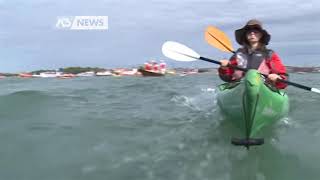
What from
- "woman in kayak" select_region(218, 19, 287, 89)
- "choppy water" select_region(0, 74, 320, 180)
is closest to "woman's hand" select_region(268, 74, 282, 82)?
"woman in kayak" select_region(218, 19, 287, 89)

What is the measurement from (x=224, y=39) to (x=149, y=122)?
1.87 meters

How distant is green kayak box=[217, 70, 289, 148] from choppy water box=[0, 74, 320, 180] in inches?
8.9

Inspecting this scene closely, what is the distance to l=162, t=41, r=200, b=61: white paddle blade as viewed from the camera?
7975 mm

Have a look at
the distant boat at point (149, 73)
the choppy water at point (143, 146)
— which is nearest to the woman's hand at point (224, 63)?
the choppy water at point (143, 146)

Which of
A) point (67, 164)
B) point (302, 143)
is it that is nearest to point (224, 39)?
point (302, 143)

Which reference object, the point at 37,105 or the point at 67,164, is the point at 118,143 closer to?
the point at 67,164

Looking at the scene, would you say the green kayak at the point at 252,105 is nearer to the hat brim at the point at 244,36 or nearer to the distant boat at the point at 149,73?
the hat brim at the point at 244,36

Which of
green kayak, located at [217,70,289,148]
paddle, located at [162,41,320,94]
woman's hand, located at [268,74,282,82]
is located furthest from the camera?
paddle, located at [162,41,320,94]

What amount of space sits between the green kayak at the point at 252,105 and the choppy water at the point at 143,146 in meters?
0.23

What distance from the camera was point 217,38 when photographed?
8.73 meters

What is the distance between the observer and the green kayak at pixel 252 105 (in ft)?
19.9

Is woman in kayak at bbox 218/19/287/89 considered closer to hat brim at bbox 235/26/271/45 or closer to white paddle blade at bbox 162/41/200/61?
hat brim at bbox 235/26/271/45

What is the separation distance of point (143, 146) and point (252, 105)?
149cm

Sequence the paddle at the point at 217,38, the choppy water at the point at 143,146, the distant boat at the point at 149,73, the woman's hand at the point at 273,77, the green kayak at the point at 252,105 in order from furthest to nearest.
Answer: the distant boat at the point at 149,73 → the paddle at the point at 217,38 → the woman's hand at the point at 273,77 → the green kayak at the point at 252,105 → the choppy water at the point at 143,146
